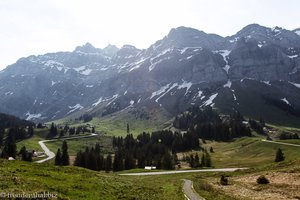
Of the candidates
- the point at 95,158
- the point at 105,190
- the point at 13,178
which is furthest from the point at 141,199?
the point at 95,158

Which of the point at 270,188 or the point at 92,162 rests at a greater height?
the point at 270,188

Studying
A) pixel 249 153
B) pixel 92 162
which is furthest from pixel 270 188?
pixel 249 153

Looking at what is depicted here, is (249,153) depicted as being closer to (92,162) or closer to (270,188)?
(92,162)

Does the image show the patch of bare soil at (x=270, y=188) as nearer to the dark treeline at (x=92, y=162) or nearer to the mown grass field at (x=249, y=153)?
the mown grass field at (x=249, y=153)

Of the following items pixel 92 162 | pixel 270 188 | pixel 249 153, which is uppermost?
pixel 270 188

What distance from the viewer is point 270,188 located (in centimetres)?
4947

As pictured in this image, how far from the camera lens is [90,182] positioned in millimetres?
43312

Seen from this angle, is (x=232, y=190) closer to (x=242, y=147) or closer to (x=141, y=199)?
(x=141, y=199)

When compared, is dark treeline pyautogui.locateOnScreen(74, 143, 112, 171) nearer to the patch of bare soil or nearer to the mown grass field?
the mown grass field

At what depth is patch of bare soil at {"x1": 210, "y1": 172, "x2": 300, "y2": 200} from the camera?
44.6 metres

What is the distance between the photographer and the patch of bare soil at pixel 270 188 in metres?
44.6

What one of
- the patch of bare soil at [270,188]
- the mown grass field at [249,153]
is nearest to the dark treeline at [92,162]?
the mown grass field at [249,153]

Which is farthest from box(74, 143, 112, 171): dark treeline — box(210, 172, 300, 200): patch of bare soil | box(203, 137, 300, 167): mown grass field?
box(210, 172, 300, 200): patch of bare soil

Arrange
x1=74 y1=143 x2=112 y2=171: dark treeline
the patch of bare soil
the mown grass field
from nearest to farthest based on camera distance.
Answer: the patch of bare soil < the mown grass field < x1=74 y1=143 x2=112 y2=171: dark treeline
